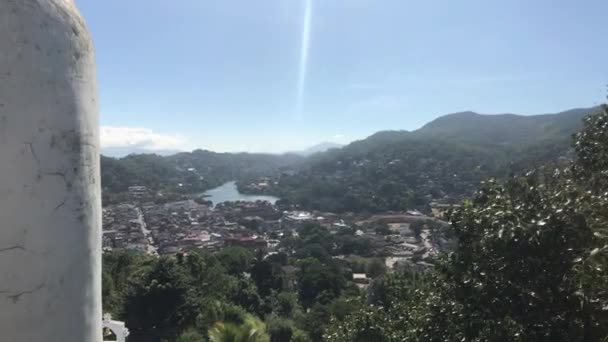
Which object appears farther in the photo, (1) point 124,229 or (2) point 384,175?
(2) point 384,175

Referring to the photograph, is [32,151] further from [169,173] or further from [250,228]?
[169,173]

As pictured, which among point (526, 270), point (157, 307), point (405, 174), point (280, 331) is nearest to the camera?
point (526, 270)

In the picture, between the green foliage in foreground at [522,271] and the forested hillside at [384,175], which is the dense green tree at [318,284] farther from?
Answer: the forested hillside at [384,175]

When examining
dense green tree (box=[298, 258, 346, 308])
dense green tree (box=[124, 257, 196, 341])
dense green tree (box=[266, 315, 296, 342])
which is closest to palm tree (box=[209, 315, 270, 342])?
dense green tree (box=[124, 257, 196, 341])

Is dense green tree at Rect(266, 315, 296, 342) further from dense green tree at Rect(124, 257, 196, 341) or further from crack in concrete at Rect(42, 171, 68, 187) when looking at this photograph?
crack in concrete at Rect(42, 171, 68, 187)

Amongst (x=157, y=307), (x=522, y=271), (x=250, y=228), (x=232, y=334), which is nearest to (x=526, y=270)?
(x=522, y=271)

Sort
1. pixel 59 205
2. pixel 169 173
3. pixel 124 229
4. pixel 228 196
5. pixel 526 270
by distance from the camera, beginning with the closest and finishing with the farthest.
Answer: pixel 59 205 → pixel 526 270 → pixel 124 229 → pixel 228 196 → pixel 169 173
